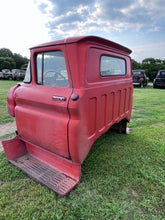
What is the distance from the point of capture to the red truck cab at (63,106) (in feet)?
5.93

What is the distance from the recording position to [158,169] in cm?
245

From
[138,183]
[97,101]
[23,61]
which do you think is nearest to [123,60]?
[97,101]

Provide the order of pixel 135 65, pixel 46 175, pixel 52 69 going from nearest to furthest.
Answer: pixel 52 69
pixel 46 175
pixel 135 65

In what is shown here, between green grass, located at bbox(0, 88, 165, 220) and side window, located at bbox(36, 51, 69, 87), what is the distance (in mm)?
1442

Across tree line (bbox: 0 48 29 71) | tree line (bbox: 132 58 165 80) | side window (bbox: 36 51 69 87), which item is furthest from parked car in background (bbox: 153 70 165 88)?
tree line (bbox: 0 48 29 71)

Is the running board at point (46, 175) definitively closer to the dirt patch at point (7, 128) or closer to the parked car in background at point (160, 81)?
the dirt patch at point (7, 128)

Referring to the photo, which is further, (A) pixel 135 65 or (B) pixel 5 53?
(B) pixel 5 53

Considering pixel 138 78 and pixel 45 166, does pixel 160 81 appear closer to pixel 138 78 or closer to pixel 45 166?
pixel 138 78

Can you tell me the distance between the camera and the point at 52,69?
6.84ft

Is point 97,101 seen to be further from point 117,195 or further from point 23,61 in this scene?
point 23,61

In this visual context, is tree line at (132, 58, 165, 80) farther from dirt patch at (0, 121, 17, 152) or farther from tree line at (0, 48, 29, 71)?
tree line at (0, 48, 29, 71)

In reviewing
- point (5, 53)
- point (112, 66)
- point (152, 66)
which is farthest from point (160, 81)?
point (5, 53)

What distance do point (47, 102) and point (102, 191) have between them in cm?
140

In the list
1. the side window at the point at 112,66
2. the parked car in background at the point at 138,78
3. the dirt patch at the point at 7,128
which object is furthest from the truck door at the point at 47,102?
the parked car in background at the point at 138,78
